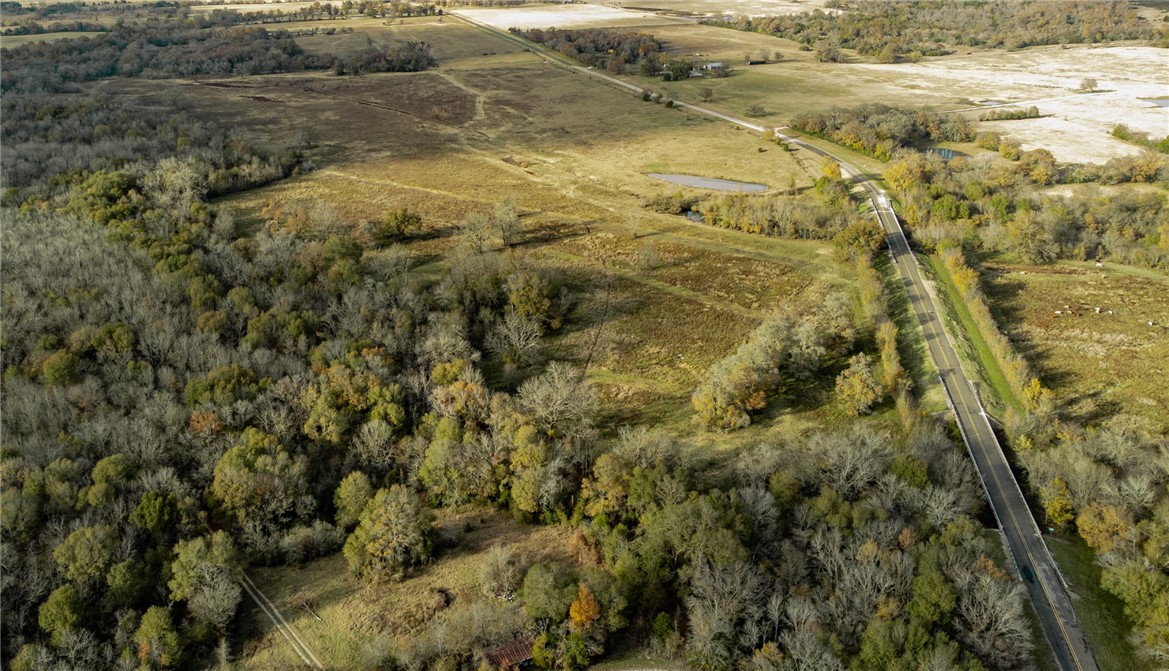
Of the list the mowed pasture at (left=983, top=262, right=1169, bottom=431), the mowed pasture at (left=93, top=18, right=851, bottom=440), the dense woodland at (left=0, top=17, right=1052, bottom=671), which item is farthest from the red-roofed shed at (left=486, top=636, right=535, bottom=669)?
the mowed pasture at (left=983, top=262, right=1169, bottom=431)

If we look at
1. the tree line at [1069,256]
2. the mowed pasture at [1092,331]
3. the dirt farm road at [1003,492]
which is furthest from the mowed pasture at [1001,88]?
the dirt farm road at [1003,492]

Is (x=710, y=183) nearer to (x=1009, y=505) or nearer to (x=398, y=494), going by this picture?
(x=1009, y=505)

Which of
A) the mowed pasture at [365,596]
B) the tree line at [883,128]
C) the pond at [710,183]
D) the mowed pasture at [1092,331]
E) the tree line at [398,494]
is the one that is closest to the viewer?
the tree line at [398,494]

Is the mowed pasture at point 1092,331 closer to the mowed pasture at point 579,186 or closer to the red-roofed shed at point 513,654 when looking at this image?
the mowed pasture at point 579,186

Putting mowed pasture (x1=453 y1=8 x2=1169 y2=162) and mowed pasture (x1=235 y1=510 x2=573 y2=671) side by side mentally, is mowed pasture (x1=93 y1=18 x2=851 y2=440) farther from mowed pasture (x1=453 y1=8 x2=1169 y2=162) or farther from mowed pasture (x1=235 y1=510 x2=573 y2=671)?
mowed pasture (x1=453 y1=8 x2=1169 y2=162)

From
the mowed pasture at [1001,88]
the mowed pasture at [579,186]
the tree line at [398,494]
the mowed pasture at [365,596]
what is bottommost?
the mowed pasture at [365,596]

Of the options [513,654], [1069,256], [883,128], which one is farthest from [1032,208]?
[513,654]
